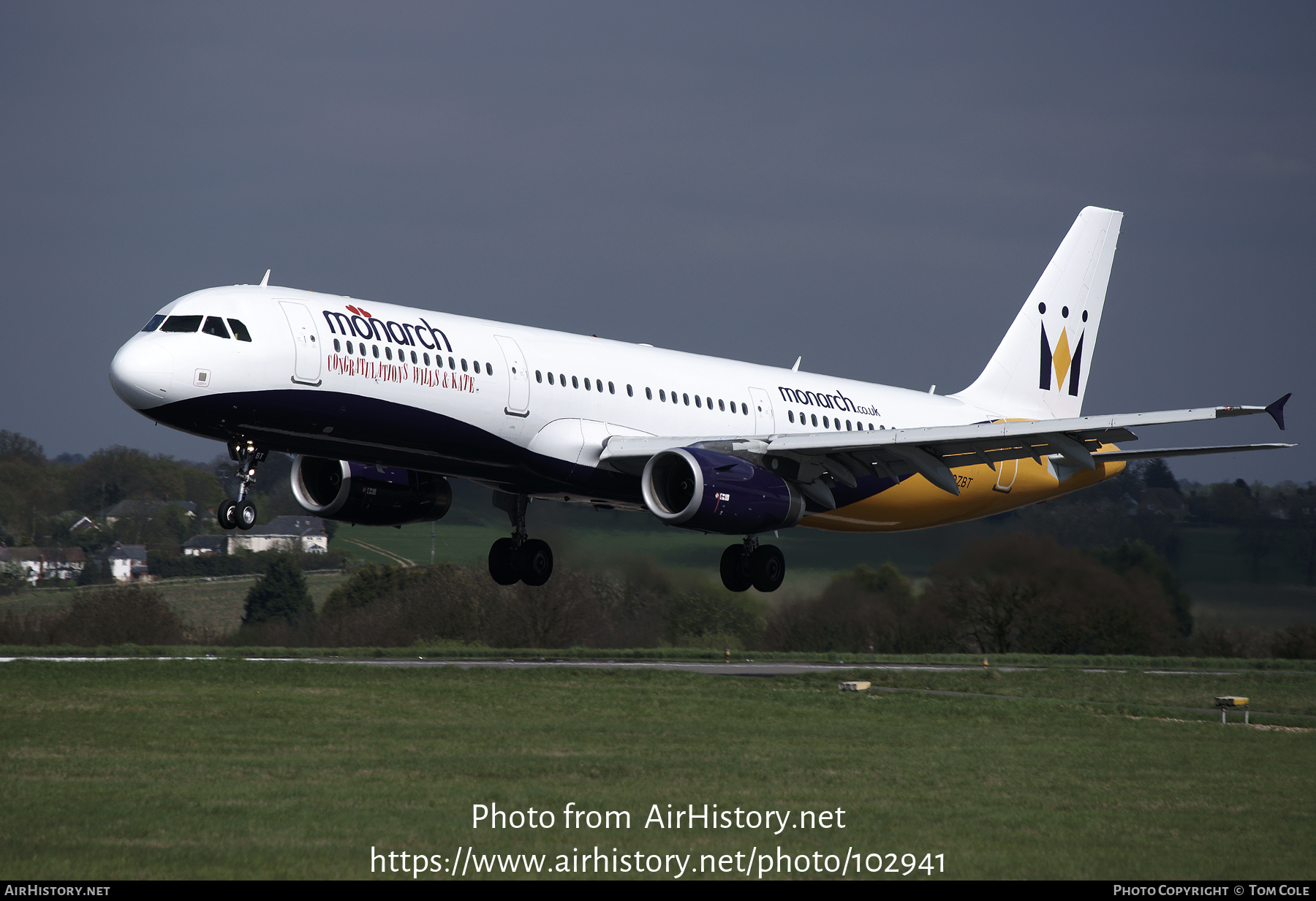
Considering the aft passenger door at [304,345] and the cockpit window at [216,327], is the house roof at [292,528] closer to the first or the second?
the aft passenger door at [304,345]

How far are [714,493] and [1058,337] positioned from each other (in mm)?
17857

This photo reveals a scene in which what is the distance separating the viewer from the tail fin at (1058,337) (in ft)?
136

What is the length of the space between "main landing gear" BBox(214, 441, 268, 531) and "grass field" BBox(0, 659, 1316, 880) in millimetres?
4087

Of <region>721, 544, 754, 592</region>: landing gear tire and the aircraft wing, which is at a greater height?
the aircraft wing

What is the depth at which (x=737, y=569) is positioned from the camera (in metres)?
32.6

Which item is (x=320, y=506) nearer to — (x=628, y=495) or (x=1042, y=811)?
(x=628, y=495)

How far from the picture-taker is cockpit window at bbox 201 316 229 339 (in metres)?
24.8

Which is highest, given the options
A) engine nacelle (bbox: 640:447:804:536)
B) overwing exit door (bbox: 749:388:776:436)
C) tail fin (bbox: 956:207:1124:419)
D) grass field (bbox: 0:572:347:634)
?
tail fin (bbox: 956:207:1124:419)

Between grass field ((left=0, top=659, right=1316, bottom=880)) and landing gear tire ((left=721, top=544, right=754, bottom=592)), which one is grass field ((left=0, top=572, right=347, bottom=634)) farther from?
landing gear tire ((left=721, top=544, right=754, bottom=592))

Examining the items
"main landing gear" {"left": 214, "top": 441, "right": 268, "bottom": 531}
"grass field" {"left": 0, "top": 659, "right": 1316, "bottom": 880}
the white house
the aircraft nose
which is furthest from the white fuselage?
the white house

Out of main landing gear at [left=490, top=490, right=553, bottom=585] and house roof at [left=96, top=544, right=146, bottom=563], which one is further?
house roof at [left=96, top=544, right=146, bottom=563]

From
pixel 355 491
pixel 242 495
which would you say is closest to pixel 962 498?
pixel 355 491

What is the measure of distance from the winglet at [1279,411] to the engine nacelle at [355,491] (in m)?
17.1

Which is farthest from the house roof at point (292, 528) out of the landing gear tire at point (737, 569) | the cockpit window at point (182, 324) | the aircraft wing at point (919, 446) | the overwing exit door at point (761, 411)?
the cockpit window at point (182, 324)
